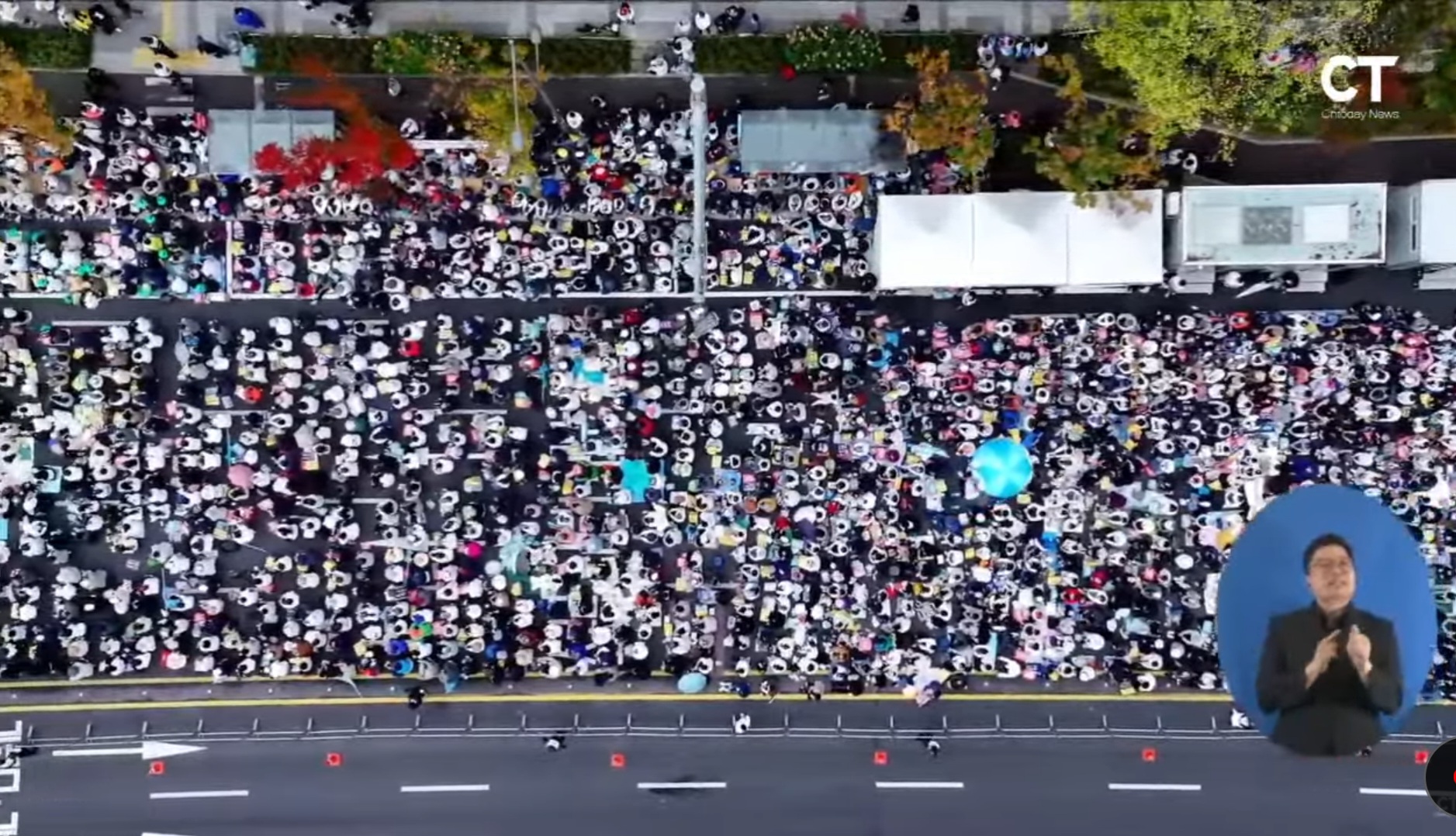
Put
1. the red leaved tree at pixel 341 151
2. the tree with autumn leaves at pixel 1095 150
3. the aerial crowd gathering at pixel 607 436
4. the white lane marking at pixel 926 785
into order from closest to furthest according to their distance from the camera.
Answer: the tree with autumn leaves at pixel 1095 150
the red leaved tree at pixel 341 151
the aerial crowd gathering at pixel 607 436
the white lane marking at pixel 926 785

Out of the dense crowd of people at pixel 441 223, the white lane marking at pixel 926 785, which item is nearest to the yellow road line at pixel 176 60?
the dense crowd of people at pixel 441 223

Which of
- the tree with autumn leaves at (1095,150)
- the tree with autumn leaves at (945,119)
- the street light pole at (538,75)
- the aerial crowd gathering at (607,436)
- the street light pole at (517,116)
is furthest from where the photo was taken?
the aerial crowd gathering at (607,436)

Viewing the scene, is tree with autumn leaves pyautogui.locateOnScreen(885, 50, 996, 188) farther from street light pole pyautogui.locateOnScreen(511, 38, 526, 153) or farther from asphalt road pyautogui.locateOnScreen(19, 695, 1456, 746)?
asphalt road pyautogui.locateOnScreen(19, 695, 1456, 746)

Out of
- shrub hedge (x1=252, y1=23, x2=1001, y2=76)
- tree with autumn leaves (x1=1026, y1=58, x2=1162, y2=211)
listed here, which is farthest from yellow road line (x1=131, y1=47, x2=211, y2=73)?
tree with autumn leaves (x1=1026, y1=58, x2=1162, y2=211)

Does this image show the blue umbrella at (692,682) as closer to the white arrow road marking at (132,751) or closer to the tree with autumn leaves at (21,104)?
the white arrow road marking at (132,751)

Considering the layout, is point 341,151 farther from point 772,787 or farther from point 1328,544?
point 1328,544

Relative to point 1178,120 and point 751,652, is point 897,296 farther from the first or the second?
point 751,652

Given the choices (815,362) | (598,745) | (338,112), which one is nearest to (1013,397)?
(815,362)
